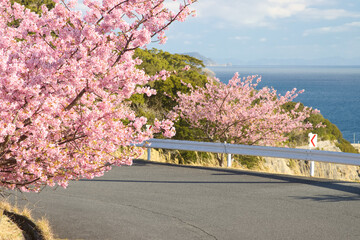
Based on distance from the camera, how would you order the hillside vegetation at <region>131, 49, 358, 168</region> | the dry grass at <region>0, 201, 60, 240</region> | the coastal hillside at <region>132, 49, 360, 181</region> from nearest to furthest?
1. the dry grass at <region>0, 201, 60, 240</region>
2. the coastal hillside at <region>132, 49, 360, 181</region>
3. the hillside vegetation at <region>131, 49, 358, 168</region>

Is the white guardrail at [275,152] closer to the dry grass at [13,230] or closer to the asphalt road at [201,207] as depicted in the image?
the asphalt road at [201,207]

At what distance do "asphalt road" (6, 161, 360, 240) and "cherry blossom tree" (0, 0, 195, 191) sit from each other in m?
1.45

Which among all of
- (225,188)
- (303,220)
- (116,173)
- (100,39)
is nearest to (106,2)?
(100,39)

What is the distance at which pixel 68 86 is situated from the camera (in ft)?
17.5

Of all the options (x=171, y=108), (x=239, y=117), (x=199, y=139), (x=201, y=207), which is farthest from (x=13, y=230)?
(x=171, y=108)

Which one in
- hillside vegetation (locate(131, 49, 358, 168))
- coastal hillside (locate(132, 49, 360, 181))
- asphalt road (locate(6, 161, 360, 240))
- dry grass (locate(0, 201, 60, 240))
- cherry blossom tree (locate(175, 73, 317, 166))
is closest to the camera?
dry grass (locate(0, 201, 60, 240))

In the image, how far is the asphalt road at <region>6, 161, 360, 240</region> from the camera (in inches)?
289

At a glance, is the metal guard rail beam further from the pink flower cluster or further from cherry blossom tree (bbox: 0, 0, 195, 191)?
cherry blossom tree (bbox: 0, 0, 195, 191)

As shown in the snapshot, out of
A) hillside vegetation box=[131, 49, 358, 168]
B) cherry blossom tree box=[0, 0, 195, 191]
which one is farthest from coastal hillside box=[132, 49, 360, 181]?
cherry blossom tree box=[0, 0, 195, 191]

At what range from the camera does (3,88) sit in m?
5.13

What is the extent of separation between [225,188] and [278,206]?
2.03 meters

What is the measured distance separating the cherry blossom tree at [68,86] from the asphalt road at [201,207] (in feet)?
4.76

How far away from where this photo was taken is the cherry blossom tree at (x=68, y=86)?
5.23 meters

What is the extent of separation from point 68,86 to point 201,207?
449 centimetres
